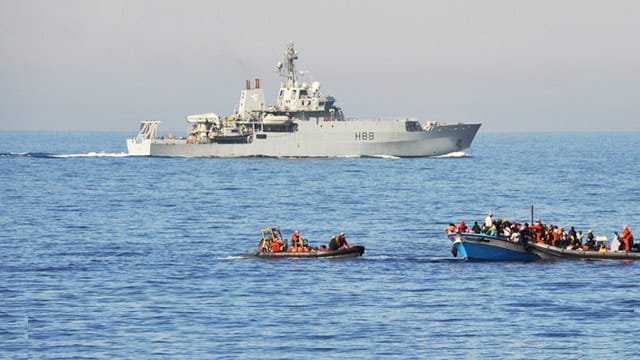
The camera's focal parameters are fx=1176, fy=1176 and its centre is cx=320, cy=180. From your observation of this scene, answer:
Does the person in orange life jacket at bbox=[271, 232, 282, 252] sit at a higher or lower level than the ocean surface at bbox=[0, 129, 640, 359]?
higher

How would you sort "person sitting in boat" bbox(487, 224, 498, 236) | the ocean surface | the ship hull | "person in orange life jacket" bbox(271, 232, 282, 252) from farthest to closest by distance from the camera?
1. the ship hull
2. "person in orange life jacket" bbox(271, 232, 282, 252)
3. "person sitting in boat" bbox(487, 224, 498, 236)
4. the ocean surface

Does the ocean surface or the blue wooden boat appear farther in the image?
the blue wooden boat

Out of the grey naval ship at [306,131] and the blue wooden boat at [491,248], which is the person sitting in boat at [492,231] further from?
the grey naval ship at [306,131]

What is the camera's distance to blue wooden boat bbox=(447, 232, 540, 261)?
209ft

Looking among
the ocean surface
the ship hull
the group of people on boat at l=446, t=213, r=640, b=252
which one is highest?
the ship hull

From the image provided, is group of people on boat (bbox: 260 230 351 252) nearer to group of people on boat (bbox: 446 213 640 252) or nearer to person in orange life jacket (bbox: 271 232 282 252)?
person in orange life jacket (bbox: 271 232 282 252)

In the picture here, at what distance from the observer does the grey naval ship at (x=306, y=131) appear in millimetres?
169000

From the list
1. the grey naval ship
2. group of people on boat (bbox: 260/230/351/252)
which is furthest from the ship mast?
group of people on boat (bbox: 260/230/351/252)

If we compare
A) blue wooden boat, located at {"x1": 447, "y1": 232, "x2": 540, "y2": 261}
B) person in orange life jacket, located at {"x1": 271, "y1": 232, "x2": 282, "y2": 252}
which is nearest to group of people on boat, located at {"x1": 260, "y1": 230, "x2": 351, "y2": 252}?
person in orange life jacket, located at {"x1": 271, "y1": 232, "x2": 282, "y2": 252}

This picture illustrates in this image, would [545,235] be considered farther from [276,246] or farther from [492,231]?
[276,246]

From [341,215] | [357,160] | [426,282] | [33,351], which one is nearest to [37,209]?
[341,215]

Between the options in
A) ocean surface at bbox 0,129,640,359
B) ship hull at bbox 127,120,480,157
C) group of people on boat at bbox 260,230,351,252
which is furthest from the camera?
ship hull at bbox 127,120,480,157

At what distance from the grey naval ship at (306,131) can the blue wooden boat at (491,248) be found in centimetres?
10187

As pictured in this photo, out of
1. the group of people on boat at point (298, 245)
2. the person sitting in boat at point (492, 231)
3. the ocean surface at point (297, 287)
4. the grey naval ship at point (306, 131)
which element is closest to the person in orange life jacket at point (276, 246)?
the group of people on boat at point (298, 245)
